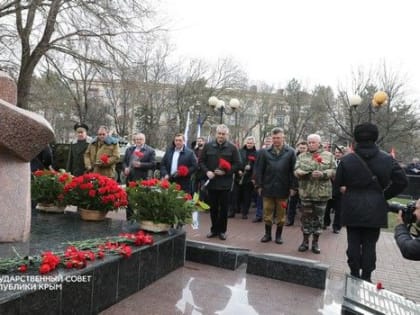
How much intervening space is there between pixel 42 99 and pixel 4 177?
18.1 meters

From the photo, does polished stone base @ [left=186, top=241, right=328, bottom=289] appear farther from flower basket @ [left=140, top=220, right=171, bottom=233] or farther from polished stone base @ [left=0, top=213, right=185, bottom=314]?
flower basket @ [left=140, top=220, right=171, bottom=233]

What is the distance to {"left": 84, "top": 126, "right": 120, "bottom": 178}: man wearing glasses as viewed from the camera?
21.8 ft

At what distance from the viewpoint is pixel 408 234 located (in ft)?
8.93

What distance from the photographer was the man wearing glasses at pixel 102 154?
21.8 ft

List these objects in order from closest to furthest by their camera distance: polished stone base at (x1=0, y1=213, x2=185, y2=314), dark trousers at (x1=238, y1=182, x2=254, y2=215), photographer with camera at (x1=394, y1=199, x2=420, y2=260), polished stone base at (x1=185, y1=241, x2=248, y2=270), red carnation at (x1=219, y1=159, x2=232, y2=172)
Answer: polished stone base at (x1=0, y1=213, x2=185, y2=314) < photographer with camera at (x1=394, y1=199, x2=420, y2=260) < polished stone base at (x1=185, y1=241, x2=248, y2=270) < red carnation at (x1=219, y1=159, x2=232, y2=172) < dark trousers at (x1=238, y1=182, x2=254, y2=215)

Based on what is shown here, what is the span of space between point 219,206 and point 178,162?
102 cm

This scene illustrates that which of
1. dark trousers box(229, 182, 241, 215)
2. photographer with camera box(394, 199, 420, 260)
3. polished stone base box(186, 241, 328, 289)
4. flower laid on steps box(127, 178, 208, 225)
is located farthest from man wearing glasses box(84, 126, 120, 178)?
photographer with camera box(394, 199, 420, 260)

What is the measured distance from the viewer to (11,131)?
10.9 ft

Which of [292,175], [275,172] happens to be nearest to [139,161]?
[275,172]

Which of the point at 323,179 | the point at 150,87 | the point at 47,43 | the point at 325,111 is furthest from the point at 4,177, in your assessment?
the point at 325,111

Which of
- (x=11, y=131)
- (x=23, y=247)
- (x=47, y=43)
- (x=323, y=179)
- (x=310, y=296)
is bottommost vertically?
(x=310, y=296)

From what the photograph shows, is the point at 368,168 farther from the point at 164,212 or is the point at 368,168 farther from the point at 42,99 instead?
the point at 42,99

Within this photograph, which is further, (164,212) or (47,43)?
(47,43)

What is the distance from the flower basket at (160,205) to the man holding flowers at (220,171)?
1.60m
